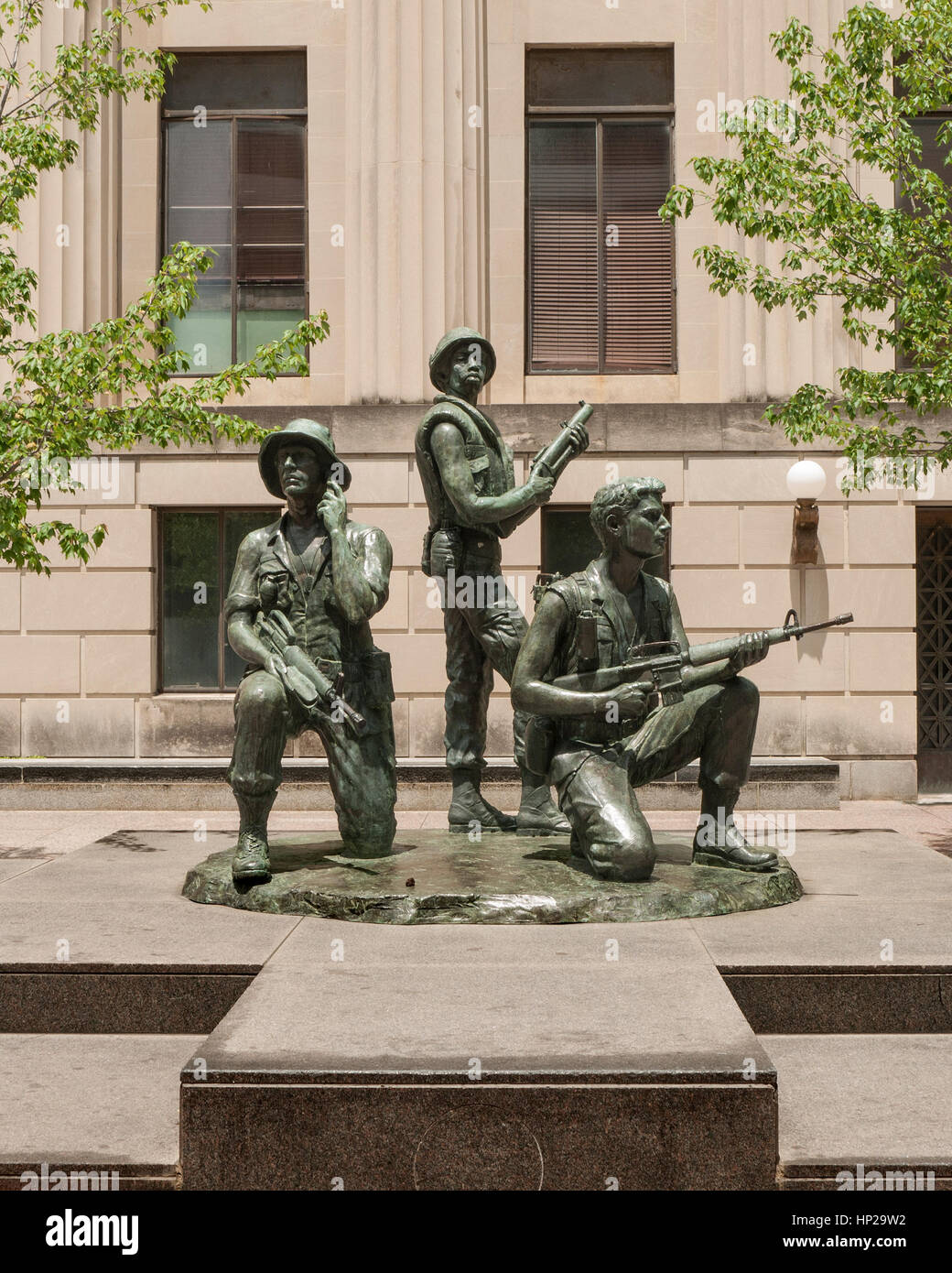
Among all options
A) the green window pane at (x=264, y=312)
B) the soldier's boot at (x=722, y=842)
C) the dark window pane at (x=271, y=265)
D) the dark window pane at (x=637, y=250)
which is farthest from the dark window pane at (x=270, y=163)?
the soldier's boot at (x=722, y=842)

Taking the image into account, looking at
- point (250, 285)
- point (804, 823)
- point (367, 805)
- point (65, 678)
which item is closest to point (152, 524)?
point (65, 678)

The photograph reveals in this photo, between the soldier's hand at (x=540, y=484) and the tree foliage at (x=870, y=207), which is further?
the tree foliage at (x=870, y=207)

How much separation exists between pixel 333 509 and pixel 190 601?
28.5 ft

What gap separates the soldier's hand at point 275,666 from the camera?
22.4 ft

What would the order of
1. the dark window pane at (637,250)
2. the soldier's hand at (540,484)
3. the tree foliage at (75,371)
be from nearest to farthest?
the soldier's hand at (540,484)
the tree foliage at (75,371)
the dark window pane at (637,250)

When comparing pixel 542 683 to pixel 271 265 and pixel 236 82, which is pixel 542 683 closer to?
pixel 271 265

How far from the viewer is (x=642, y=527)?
6762mm

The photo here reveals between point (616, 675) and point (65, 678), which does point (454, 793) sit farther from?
point (65, 678)

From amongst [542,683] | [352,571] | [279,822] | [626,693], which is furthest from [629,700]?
[279,822]

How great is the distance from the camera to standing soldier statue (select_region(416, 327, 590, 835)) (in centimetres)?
787

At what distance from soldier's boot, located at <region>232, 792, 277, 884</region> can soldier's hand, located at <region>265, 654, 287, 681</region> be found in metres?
0.56

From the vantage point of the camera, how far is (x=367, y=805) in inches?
281

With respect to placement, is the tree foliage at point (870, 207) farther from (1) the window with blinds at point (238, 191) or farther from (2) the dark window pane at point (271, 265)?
(1) the window with blinds at point (238, 191)

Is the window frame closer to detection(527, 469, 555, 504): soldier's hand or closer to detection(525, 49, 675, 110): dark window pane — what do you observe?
detection(525, 49, 675, 110): dark window pane
